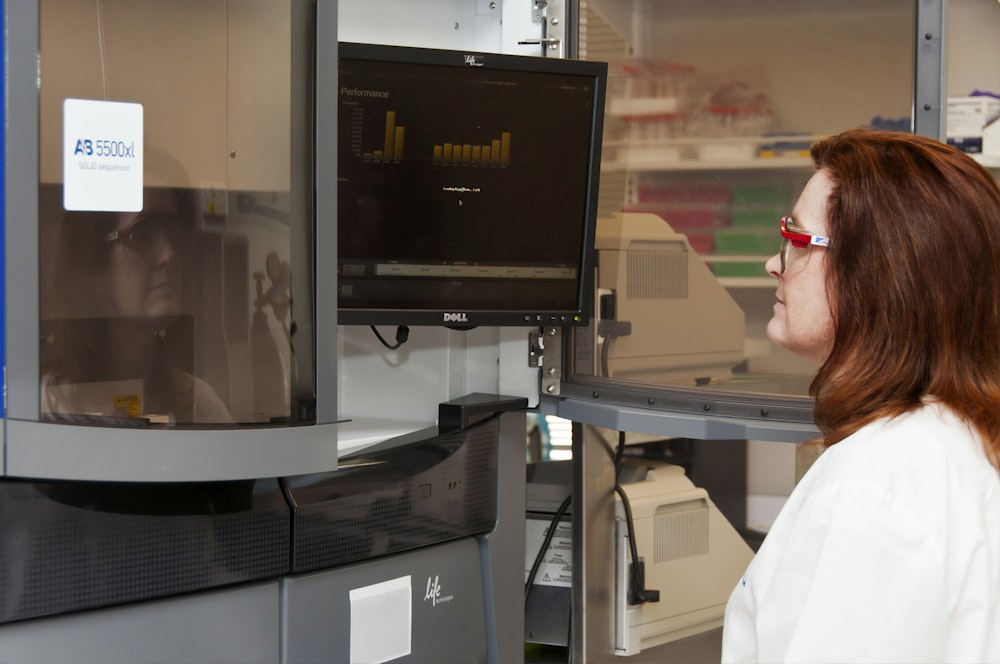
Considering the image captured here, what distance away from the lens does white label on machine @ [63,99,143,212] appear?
1145 mm

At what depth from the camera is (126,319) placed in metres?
1.22

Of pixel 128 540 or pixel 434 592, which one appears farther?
pixel 434 592

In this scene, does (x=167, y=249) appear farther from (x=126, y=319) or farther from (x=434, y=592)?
(x=434, y=592)

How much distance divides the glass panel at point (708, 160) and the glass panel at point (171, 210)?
0.75 metres

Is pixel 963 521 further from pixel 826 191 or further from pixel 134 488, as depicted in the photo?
pixel 134 488

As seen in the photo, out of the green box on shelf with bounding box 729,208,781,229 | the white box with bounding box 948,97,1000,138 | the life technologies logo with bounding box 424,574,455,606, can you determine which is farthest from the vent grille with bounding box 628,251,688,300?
the white box with bounding box 948,97,1000,138

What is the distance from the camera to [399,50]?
5.14 ft

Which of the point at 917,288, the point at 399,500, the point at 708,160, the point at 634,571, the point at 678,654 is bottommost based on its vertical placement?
the point at 678,654

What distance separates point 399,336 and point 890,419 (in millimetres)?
1016

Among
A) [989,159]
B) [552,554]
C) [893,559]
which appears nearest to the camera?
[893,559]

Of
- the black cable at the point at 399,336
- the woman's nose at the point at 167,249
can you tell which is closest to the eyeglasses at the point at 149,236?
the woman's nose at the point at 167,249

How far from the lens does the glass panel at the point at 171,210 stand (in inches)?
45.3

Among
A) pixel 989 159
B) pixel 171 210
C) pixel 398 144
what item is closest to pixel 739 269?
pixel 398 144

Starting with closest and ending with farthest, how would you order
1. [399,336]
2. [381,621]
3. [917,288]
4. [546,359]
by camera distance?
[917,288] → [381,621] → [399,336] → [546,359]
